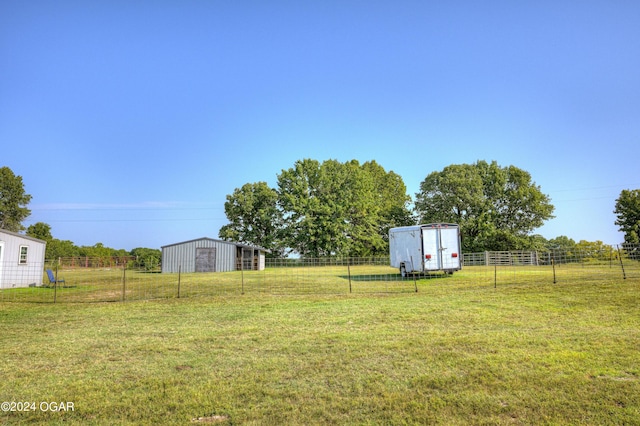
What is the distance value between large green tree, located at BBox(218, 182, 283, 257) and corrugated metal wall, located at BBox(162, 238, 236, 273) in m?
14.4

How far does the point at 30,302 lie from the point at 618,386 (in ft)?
54.5

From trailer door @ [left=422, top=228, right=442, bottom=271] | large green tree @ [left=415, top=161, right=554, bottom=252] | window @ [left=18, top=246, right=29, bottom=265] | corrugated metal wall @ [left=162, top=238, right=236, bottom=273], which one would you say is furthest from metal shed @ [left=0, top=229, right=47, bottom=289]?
large green tree @ [left=415, top=161, right=554, bottom=252]

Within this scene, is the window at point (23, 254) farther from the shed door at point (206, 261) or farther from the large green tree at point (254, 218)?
the large green tree at point (254, 218)

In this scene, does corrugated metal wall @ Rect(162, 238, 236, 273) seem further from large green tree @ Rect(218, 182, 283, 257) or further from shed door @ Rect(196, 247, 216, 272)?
large green tree @ Rect(218, 182, 283, 257)

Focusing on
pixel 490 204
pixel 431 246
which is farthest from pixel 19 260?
pixel 490 204

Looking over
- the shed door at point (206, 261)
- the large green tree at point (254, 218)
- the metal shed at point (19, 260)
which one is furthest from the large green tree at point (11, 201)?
the metal shed at point (19, 260)

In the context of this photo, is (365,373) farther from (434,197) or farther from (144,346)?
(434,197)

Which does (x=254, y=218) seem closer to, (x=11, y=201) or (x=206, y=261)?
(x=206, y=261)

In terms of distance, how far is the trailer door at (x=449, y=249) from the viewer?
19422 millimetres

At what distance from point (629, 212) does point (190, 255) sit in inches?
1985

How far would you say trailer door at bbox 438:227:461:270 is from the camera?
1942cm

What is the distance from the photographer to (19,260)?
65.7 ft

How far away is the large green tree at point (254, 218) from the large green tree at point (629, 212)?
138 feet

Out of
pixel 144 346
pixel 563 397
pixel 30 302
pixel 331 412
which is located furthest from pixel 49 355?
pixel 30 302
